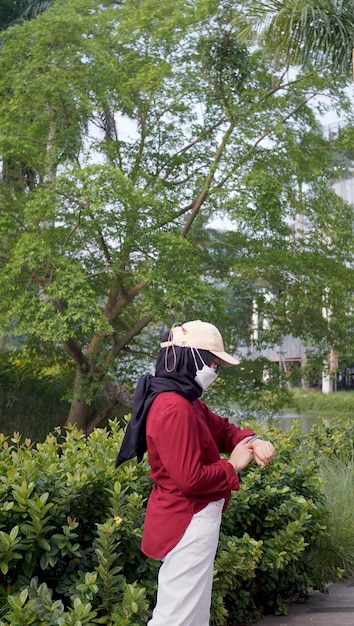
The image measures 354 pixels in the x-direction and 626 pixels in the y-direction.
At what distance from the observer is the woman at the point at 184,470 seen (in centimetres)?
315

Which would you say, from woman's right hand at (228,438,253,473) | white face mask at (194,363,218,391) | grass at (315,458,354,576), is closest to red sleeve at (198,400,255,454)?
woman's right hand at (228,438,253,473)

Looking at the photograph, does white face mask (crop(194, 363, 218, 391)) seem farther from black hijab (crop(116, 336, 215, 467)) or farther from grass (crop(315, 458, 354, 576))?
grass (crop(315, 458, 354, 576))

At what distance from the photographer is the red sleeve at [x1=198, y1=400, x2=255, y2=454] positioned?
12.2 feet

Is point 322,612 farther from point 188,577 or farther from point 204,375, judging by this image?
point 204,375

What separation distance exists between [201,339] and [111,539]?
4.24 ft

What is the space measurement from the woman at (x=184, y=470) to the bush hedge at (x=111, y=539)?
1.84 feet

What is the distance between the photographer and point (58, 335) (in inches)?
538

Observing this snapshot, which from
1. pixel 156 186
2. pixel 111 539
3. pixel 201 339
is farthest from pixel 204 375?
pixel 156 186

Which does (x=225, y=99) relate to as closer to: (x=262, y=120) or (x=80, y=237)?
(x=262, y=120)

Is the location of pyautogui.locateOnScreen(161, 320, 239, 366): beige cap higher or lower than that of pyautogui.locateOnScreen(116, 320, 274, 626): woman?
higher

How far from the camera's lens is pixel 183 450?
313 cm

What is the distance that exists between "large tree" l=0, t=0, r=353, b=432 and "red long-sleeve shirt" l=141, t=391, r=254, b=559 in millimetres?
10313

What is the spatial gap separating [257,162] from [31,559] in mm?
12790

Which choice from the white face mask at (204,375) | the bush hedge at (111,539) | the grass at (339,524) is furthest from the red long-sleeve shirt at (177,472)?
the grass at (339,524)
